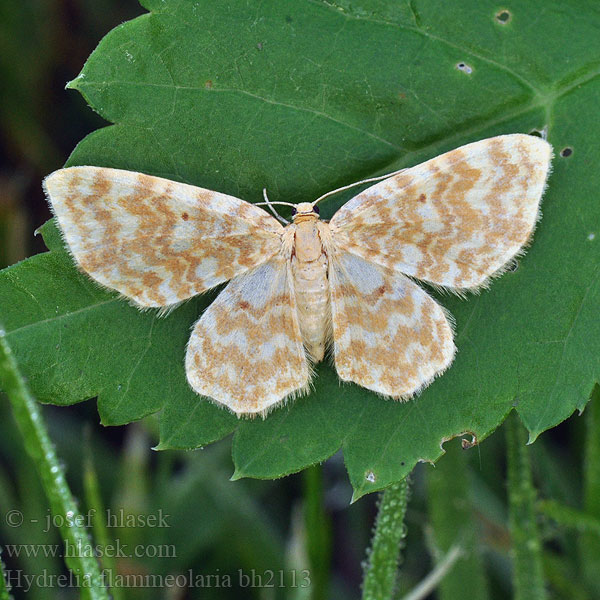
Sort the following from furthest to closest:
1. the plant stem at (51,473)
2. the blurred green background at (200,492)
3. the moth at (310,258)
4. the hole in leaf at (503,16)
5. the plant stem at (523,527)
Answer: the blurred green background at (200,492) → the plant stem at (523,527) → the hole in leaf at (503,16) → the moth at (310,258) → the plant stem at (51,473)

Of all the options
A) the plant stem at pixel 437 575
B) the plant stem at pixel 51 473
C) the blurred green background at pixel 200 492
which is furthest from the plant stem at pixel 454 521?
the plant stem at pixel 51 473

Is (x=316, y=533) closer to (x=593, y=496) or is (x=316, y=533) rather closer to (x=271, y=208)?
(x=593, y=496)

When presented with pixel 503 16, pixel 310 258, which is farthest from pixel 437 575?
pixel 503 16

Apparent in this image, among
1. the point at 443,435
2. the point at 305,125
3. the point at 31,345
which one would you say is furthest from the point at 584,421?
the point at 31,345

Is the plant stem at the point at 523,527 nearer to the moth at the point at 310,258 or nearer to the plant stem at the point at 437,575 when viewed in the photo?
the plant stem at the point at 437,575

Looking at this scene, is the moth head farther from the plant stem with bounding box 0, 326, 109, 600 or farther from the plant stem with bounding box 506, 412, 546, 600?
the plant stem with bounding box 506, 412, 546, 600

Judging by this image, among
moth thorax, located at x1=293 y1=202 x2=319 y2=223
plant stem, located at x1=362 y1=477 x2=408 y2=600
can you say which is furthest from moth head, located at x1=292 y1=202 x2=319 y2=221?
plant stem, located at x1=362 y1=477 x2=408 y2=600

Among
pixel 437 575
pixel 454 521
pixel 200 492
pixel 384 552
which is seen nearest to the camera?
pixel 384 552

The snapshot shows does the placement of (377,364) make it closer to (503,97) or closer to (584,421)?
(503,97)
